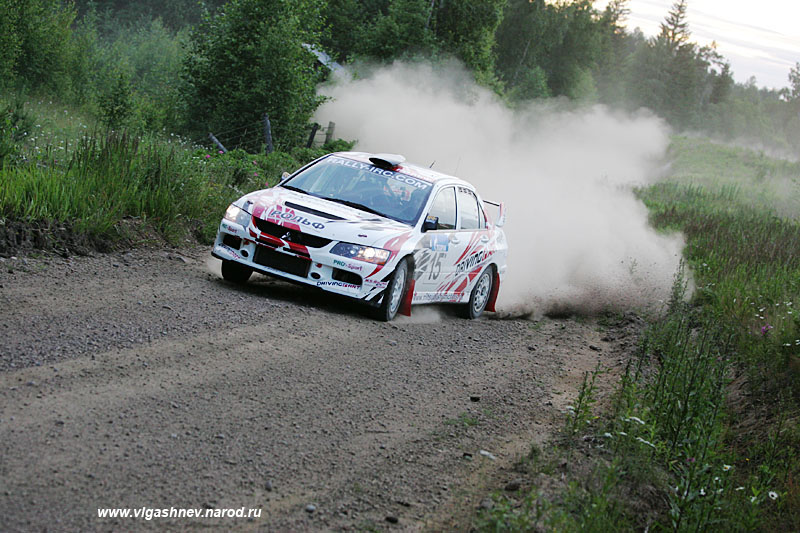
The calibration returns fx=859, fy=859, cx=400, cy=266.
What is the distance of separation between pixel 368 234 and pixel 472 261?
8.27ft

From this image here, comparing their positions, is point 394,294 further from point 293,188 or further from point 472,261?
point 472,261

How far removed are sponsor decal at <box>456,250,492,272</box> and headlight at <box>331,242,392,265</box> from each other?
2.04 meters

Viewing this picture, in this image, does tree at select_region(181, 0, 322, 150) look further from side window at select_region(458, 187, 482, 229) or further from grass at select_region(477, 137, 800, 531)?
grass at select_region(477, 137, 800, 531)

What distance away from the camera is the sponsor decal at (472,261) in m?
11.4

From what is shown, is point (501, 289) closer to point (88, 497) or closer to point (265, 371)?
point (265, 371)

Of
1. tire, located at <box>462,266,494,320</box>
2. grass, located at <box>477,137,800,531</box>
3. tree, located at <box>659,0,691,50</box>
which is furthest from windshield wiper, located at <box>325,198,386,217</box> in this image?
tree, located at <box>659,0,691,50</box>

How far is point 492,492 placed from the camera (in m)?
5.42

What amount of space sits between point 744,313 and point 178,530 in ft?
29.7

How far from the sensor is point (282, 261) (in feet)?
30.9

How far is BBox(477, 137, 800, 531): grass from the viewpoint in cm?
525

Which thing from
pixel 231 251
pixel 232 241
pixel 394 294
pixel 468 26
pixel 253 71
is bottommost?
pixel 394 294

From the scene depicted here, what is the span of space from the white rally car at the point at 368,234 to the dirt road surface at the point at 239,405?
418 mm

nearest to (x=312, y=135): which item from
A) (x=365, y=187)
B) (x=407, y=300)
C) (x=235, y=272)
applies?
(x=365, y=187)

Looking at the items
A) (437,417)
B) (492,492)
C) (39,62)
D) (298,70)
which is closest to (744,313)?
(437,417)
